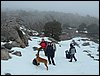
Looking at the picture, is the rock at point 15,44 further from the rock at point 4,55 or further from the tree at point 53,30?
the tree at point 53,30

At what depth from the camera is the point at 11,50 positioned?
53.2 ft

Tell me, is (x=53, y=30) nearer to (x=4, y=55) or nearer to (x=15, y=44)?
(x=15, y=44)

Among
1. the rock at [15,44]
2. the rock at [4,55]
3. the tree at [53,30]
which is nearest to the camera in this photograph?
the rock at [4,55]

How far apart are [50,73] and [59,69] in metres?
1.22

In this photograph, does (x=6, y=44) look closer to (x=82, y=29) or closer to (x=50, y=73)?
(x=50, y=73)

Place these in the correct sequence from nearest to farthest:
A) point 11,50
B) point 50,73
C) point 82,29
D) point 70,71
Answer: point 50,73
point 70,71
point 11,50
point 82,29

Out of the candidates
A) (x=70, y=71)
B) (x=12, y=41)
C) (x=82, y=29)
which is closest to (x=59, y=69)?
(x=70, y=71)

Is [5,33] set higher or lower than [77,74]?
higher

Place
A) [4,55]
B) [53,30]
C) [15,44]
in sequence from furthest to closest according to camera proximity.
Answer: [53,30], [15,44], [4,55]

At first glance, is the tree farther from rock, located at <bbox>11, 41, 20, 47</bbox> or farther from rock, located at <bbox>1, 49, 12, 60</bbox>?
rock, located at <bbox>1, 49, 12, 60</bbox>

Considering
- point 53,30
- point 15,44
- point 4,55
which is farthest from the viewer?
point 53,30

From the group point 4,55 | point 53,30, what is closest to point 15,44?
point 4,55

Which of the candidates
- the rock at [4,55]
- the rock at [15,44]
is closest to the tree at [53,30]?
the rock at [15,44]

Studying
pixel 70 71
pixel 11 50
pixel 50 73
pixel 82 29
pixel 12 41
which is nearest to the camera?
pixel 50 73
